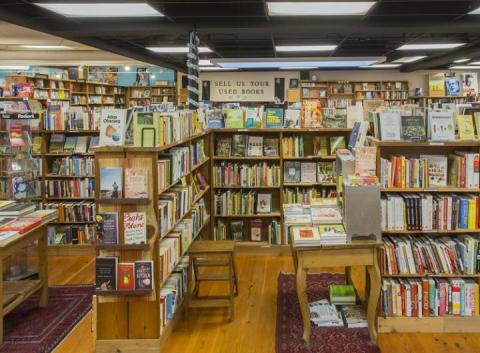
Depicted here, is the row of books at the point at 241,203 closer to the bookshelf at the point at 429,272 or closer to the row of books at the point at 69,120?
the row of books at the point at 69,120

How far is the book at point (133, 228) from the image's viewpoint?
3.68m

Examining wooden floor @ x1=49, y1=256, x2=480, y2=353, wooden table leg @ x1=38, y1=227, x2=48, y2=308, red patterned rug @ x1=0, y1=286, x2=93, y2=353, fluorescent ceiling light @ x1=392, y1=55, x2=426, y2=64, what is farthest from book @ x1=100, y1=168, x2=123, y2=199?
fluorescent ceiling light @ x1=392, y1=55, x2=426, y2=64

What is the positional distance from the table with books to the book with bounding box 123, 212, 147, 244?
1.05 metres

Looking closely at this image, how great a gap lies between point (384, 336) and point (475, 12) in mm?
4397

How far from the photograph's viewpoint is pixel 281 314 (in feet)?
15.4

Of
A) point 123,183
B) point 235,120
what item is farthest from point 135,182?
point 235,120

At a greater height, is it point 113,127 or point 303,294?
point 113,127

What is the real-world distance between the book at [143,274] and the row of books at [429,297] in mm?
1856

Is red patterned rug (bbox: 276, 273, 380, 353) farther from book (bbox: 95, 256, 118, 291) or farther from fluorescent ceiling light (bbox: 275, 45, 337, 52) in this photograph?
fluorescent ceiling light (bbox: 275, 45, 337, 52)

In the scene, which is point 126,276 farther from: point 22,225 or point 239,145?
point 239,145

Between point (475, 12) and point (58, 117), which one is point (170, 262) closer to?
point (58, 117)

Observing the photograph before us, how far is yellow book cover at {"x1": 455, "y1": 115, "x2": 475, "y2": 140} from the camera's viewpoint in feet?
13.6

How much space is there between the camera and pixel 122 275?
12.2ft

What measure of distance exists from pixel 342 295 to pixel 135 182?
2229 mm
